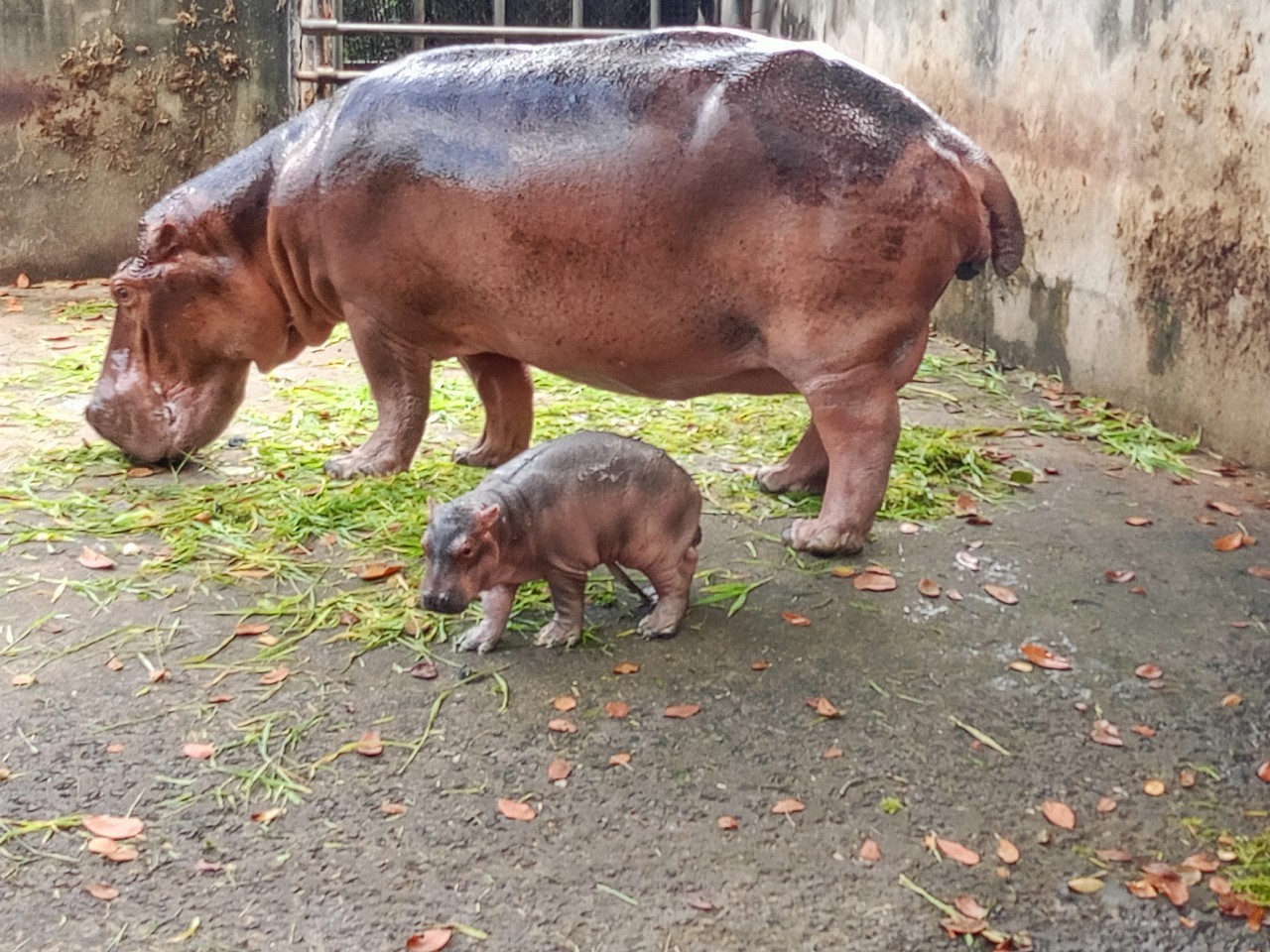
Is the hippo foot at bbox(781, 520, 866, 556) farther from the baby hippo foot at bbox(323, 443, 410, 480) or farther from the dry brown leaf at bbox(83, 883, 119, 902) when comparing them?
the dry brown leaf at bbox(83, 883, 119, 902)

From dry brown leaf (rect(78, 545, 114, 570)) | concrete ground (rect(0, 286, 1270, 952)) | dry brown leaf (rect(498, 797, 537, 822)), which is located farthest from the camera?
dry brown leaf (rect(78, 545, 114, 570))

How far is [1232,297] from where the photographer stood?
512cm

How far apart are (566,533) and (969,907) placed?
4.28 feet

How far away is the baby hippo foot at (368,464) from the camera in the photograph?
180 inches

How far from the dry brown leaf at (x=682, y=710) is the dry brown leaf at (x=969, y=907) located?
2.69 ft

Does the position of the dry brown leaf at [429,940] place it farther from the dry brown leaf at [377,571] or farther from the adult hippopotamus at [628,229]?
the adult hippopotamus at [628,229]

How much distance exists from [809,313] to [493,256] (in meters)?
0.98

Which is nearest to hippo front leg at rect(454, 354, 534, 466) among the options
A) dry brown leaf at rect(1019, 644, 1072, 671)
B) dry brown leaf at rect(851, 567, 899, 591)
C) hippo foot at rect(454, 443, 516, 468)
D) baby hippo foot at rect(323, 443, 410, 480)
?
hippo foot at rect(454, 443, 516, 468)

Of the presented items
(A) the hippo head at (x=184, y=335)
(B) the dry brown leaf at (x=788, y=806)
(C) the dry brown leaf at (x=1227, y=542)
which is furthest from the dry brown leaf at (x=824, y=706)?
(A) the hippo head at (x=184, y=335)

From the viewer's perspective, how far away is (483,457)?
4.76m

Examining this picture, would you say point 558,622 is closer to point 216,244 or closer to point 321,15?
point 216,244

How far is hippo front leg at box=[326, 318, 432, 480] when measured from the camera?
441 cm

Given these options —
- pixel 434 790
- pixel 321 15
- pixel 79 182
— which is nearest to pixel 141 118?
pixel 79 182

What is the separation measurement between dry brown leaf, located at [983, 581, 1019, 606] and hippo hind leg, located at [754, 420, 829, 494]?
86 centimetres
